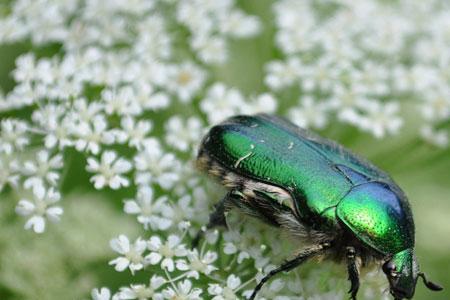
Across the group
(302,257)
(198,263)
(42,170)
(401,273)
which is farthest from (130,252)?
(401,273)

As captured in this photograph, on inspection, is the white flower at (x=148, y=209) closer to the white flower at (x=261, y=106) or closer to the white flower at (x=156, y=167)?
the white flower at (x=156, y=167)

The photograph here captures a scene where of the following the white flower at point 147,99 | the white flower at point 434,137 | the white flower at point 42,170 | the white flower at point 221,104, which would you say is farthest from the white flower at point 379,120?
the white flower at point 42,170

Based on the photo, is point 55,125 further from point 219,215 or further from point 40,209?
point 219,215

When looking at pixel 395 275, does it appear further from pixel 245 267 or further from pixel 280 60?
pixel 280 60

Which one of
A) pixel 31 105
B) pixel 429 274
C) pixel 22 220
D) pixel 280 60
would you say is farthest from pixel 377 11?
pixel 22 220

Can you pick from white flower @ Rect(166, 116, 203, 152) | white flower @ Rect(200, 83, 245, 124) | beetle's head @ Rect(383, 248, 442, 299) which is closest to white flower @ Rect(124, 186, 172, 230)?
white flower @ Rect(166, 116, 203, 152)
